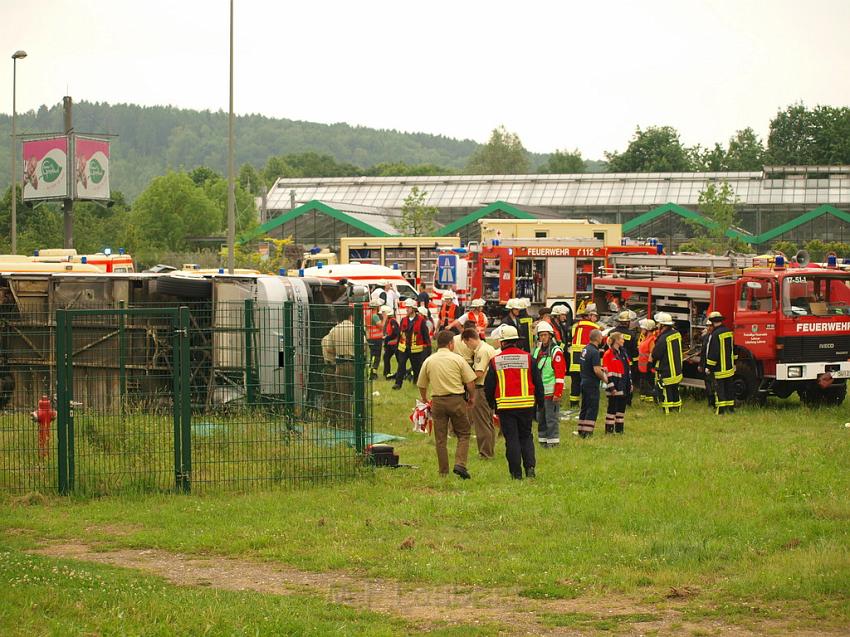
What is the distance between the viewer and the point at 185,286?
18547 millimetres

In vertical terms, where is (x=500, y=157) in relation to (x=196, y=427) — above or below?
above

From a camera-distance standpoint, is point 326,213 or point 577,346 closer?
point 577,346

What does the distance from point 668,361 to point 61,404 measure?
10258 mm

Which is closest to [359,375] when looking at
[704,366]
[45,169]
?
[704,366]

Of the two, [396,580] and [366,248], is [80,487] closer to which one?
[396,580]

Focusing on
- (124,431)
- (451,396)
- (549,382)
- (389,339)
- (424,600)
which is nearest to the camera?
(424,600)

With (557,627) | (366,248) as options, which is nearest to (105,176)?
(366,248)

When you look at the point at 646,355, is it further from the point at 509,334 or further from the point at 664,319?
the point at 509,334

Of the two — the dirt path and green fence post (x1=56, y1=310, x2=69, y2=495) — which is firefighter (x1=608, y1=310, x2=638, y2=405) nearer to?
green fence post (x1=56, y1=310, x2=69, y2=495)

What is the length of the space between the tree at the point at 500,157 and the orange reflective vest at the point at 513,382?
134829mm

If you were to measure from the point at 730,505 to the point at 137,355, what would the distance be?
29.0ft

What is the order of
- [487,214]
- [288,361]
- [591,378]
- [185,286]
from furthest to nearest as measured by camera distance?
[487,214], [185,286], [591,378], [288,361]

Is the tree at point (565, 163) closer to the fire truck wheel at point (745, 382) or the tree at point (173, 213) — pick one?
the tree at point (173, 213)

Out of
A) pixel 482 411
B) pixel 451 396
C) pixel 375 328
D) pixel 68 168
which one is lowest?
pixel 482 411
